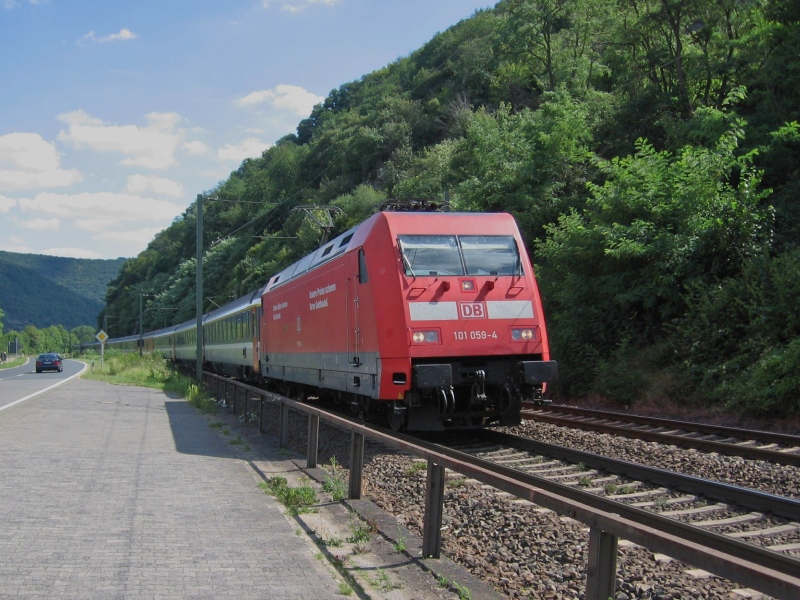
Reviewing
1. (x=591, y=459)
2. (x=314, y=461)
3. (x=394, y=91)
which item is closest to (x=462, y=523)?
(x=591, y=459)

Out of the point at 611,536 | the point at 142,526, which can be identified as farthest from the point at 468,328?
the point at 611,536

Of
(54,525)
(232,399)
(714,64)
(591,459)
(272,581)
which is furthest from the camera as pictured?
(714,64)

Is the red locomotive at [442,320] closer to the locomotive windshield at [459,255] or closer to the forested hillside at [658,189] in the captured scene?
the locomotive windshield at [459,255]

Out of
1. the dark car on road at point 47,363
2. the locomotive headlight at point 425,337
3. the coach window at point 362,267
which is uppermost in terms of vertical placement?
the coach window at point 362,267

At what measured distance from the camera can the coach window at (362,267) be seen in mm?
11423

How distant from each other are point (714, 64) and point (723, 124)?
6.05 m

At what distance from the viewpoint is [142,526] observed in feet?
21.1

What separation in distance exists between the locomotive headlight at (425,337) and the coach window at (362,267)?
1364mm

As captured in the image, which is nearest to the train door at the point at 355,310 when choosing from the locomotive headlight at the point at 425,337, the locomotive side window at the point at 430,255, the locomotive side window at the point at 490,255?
the locomotive side window at the point at 430,255

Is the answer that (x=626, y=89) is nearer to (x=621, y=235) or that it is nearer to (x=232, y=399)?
(x=621, y=235)

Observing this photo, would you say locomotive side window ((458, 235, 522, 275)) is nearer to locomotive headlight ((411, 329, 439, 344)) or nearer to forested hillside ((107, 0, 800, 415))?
locomotive headlight ((411, 329, 439, 344))

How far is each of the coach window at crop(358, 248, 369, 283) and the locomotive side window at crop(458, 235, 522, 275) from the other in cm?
146

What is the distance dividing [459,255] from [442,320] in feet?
3.78

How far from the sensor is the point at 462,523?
260 inches
